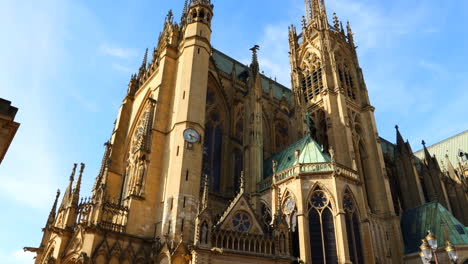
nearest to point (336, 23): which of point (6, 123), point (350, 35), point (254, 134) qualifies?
point (350, 35)

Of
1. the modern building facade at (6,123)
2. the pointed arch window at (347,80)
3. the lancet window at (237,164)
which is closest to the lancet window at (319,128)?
the pointed arch window at (347,80)

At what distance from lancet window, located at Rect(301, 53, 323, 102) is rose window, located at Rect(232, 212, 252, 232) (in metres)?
19.6

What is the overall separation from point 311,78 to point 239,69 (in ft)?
26.7

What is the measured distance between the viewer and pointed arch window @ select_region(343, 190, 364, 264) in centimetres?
2418

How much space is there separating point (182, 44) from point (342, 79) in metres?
18.1

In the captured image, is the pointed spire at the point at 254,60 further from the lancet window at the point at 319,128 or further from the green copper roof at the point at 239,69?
the lancet window at the point at 319,128

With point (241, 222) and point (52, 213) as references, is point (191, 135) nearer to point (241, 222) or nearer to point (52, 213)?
point (241, 222)

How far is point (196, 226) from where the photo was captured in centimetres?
2102

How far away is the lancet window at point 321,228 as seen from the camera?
23047mm

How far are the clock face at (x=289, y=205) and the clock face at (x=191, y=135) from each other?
290 inches

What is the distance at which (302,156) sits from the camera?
28.0 m

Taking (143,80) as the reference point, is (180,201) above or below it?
below

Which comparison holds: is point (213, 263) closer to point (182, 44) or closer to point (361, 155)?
point (182, 44)

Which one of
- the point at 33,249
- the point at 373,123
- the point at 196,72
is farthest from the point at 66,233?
the point at 373,123
